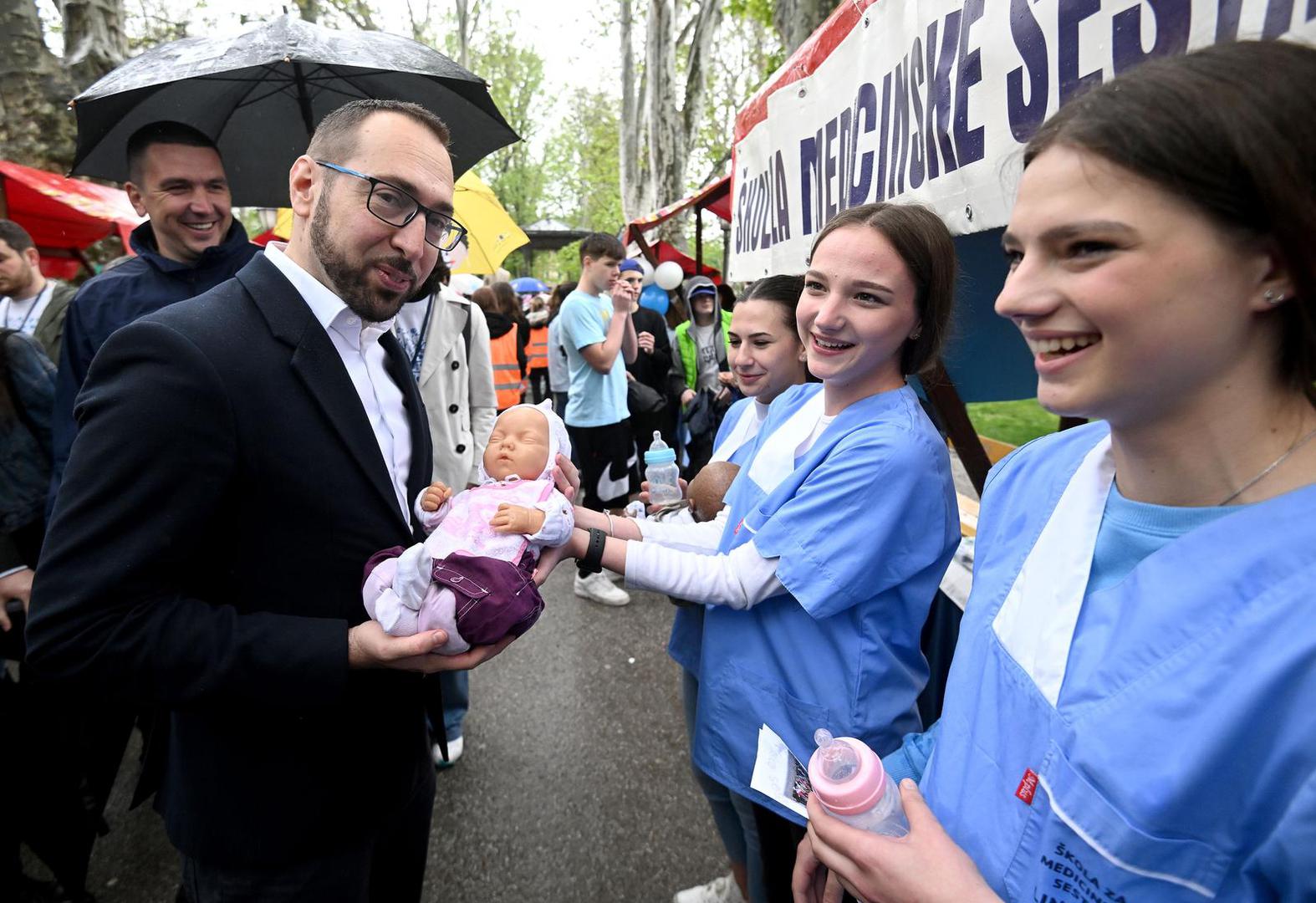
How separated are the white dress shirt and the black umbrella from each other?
49.7 inches

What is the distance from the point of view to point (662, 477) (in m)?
2.87

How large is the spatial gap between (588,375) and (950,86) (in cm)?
328

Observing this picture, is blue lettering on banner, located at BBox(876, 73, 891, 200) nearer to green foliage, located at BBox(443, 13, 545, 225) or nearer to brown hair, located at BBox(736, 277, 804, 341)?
brown hair, located at BBox(736, 277, 804, 341)

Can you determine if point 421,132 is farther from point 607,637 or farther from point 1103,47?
point 607,637

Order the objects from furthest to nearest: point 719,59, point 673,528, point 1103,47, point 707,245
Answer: point 707,245 < point 719,59 < point 673,528 < point 1103,47

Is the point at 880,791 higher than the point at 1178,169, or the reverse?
the point at 1178,169

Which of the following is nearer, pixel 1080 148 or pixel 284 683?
pixel 1080 148

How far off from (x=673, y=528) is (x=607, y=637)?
8.11 feet

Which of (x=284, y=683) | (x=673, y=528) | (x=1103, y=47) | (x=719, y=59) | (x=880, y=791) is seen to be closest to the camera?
(x=880, y=791)

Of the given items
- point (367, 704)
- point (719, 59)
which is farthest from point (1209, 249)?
point (719, 59)

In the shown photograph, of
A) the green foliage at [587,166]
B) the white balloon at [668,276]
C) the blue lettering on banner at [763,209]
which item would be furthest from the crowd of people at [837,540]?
the green foliage at [587,166]

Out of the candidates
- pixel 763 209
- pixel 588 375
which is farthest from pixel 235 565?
pixel 588 375

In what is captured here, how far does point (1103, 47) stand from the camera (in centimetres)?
143

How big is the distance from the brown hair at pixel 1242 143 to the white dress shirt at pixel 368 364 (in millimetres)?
1337
